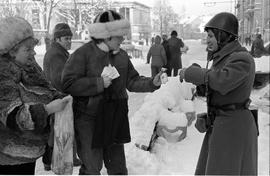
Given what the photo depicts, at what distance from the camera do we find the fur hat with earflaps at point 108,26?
303cm

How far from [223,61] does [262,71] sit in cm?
834

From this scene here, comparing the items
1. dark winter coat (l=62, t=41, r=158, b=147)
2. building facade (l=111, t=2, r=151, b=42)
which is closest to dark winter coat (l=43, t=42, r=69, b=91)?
dark winter coat (l=62, t=41, r=158, b=147)

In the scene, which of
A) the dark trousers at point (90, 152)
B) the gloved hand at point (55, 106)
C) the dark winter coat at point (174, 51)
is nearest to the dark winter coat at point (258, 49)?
the dark winter coat at point (174, 51)

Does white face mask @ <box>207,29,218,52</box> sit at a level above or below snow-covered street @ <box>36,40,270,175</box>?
above

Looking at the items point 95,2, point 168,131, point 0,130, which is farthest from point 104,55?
point 95,2

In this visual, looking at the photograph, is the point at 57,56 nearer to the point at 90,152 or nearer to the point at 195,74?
the point at 90,152

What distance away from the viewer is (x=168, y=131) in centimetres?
549

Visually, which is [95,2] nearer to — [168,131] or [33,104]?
[168,131]

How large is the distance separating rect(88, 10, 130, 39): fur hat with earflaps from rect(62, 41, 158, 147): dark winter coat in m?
0.13

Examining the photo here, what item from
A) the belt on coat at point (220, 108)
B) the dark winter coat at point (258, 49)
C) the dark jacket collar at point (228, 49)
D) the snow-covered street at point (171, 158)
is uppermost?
the dark jacket collar at point (228, 49)

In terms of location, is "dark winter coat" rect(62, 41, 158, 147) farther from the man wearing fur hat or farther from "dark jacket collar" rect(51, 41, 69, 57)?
"dark jacket collar" rect(51, 41, 69, 57)

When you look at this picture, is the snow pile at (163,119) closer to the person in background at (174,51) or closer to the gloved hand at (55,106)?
the gloved hand at (55,106)

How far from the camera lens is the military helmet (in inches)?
111

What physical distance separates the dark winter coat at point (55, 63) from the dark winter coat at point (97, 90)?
1333mm
